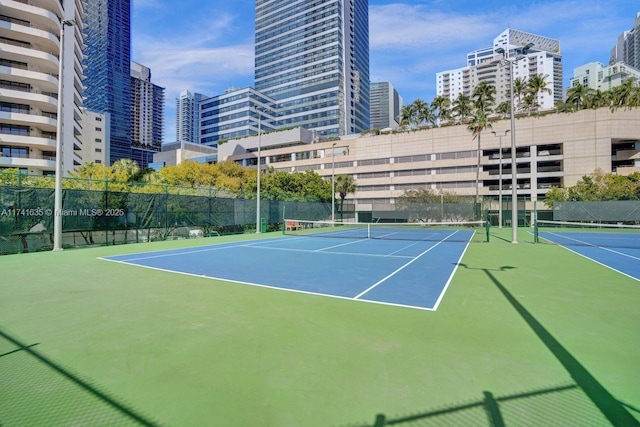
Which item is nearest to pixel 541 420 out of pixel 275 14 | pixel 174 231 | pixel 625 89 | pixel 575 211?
pixel 174 231

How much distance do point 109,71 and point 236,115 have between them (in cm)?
10299

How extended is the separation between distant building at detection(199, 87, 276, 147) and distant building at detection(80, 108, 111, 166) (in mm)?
33784

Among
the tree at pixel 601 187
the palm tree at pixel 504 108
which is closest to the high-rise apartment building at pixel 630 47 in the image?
the palm tree at pixel 504 108

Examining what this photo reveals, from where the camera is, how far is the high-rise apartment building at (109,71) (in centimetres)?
17475

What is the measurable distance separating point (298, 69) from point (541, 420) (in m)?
136

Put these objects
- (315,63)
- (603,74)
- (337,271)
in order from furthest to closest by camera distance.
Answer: (603,74)
(315,63)
(337,271)

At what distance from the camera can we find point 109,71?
17912 cm

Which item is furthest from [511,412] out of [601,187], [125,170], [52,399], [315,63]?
[315,63]

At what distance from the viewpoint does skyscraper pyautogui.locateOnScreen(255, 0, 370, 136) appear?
11775 cm

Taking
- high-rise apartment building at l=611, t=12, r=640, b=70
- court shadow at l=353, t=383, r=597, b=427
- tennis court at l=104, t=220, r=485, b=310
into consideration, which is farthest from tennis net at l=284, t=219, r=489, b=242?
high-rise apartment building at l=611, t=12, r=640, b=70

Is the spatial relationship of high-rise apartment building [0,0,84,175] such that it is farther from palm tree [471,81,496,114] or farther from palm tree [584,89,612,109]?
palm tree [584,89,612,109]

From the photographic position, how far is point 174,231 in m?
21.4

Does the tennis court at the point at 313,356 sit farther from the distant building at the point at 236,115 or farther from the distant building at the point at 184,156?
the distant building at the point at 236,115

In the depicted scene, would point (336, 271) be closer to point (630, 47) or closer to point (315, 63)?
point (315, 63)
